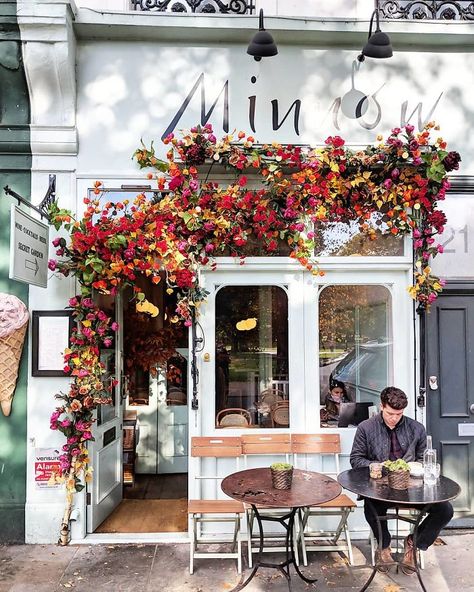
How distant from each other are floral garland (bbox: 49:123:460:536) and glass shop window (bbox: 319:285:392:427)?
40 centimetres

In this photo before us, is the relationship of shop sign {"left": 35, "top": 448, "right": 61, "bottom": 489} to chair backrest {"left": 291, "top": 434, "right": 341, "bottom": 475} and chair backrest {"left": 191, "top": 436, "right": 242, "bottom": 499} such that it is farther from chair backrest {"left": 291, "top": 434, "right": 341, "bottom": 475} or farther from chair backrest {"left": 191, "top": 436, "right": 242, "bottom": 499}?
chair backrest {"left": 291, "top": 434, "right": 341, "bottom": 475}

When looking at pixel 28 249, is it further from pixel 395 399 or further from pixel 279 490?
pixel 395 399

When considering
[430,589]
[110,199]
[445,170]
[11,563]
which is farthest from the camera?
[110,199]

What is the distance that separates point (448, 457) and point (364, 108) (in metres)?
3.48

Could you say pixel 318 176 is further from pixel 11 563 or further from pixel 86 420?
pixel 11 563

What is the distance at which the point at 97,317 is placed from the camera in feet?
15.5

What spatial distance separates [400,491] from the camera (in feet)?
11.6

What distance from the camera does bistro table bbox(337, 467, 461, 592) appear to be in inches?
133

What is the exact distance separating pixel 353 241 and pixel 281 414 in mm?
1801

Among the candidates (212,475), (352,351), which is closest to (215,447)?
(212,475)

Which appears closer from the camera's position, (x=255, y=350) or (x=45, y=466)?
(x=45, y=466)

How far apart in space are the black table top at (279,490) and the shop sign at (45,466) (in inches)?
70.5

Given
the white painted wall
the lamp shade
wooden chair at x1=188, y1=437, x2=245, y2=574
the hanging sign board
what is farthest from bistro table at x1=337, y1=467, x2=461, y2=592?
the lamp shade

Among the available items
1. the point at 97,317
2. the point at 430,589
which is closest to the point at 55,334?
the point at 97,317
